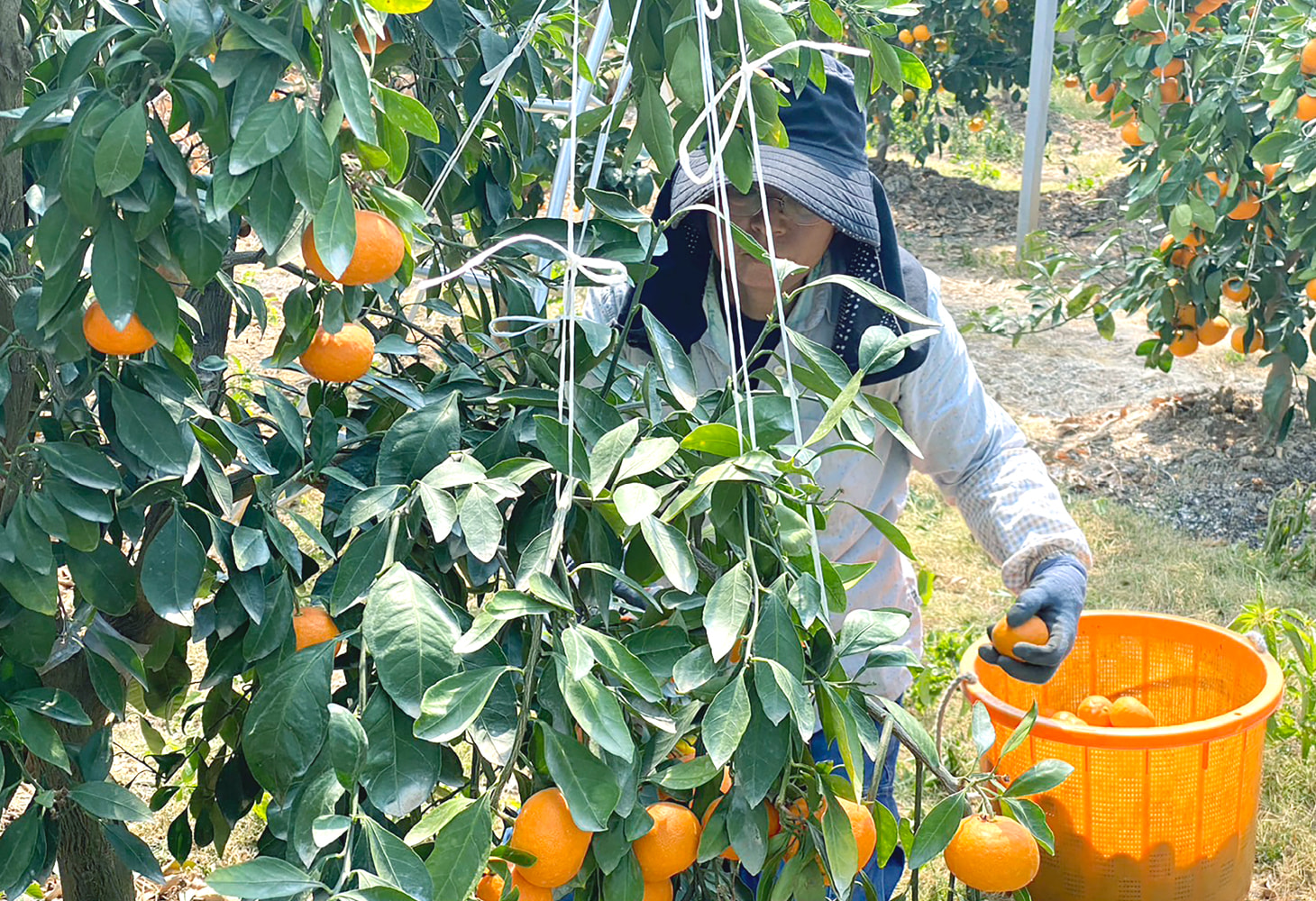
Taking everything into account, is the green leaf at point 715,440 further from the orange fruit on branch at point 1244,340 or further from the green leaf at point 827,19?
the orange fruit on branch at point 1244,340

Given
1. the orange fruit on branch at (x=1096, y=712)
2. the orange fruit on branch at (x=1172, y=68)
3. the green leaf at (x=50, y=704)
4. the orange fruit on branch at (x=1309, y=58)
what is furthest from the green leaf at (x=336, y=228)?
the orange fruit on branch at (x=1172, y=68)

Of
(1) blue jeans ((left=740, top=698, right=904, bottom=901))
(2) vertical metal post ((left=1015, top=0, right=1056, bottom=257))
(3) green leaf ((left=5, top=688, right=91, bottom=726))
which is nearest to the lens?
(3) green leaf ((left=5, top=688, right=91, bottom=726))

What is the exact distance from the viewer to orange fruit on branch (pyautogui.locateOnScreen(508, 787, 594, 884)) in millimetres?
708

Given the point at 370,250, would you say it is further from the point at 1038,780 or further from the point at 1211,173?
the point at 1211,173

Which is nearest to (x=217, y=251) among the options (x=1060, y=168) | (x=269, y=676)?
(x=269, y=676)

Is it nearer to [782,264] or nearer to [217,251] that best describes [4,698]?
[217,251]

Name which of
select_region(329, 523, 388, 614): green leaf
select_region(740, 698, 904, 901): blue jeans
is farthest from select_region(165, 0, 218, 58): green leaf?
select_region(740, 698, 904, 901): blue jeans

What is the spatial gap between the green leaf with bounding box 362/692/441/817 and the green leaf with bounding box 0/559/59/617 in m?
0.31

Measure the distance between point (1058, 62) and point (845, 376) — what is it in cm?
693

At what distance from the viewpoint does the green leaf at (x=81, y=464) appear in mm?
895

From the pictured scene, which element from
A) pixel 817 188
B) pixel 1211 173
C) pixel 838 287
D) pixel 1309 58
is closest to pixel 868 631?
pixel 817 188

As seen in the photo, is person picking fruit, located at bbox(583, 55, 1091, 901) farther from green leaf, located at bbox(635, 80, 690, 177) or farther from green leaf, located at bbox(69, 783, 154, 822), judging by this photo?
green leaf, located at bbox(69, 783, 154, 822)

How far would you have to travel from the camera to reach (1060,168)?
8.74 m

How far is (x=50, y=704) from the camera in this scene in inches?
36.7
